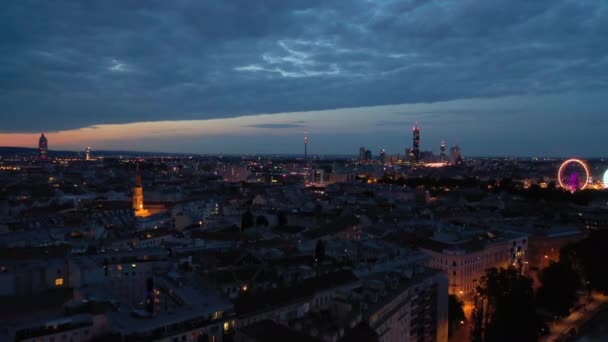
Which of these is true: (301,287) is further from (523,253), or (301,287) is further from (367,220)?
(367,220)

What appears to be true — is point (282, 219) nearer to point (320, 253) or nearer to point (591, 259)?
point (320, 253)

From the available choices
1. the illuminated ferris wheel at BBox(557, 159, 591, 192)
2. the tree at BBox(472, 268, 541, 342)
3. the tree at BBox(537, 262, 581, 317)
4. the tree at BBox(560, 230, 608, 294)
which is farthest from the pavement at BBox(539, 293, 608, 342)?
the illuminated ferris wheel at BBox(557, 159, 591, 192)

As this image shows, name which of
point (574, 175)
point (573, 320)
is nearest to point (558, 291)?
point (573, 320)

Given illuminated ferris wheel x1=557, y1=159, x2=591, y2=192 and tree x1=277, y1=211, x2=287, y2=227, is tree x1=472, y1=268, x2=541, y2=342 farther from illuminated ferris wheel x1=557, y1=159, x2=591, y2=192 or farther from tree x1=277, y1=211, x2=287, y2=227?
illuminated ferris wheel x1=557, y1=159, x2=591, y2=192

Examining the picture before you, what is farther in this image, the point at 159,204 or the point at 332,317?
the point at 159,204

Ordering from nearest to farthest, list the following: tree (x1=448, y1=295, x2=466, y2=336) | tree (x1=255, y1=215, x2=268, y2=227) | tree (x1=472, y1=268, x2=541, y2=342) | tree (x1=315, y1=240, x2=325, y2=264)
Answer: tree (x1=472, y1=268, x2=541, y2=342)
tree (x1=448, y1=295, x2=466, y2=336)
tree (x1=315, y1=240, x2=325, y2=264)
tree (x1=255, y1=215, x2=268, y2=227)

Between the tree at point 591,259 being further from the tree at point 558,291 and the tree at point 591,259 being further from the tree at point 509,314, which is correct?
the tree at point 509,314

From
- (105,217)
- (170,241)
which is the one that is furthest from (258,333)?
(105,217)
